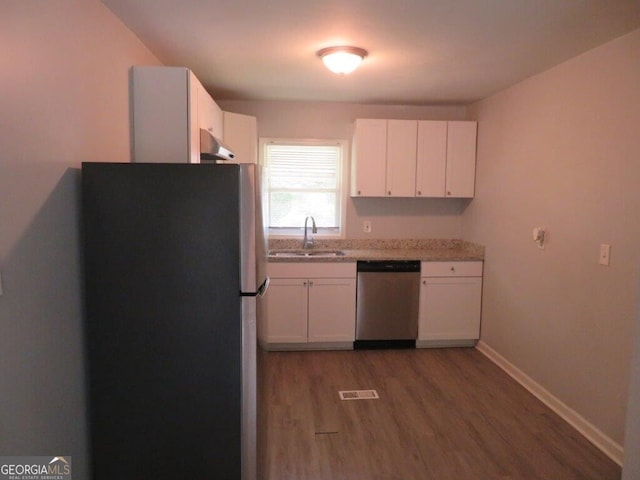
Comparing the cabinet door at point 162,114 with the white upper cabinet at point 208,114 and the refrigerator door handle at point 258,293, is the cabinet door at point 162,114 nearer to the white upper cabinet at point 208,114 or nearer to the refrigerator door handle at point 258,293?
the white upper cabinet at point 208,114

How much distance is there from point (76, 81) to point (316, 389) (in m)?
2.47

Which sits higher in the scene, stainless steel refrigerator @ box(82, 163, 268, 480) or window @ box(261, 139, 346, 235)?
window @ box(261, 139, 346, 235)

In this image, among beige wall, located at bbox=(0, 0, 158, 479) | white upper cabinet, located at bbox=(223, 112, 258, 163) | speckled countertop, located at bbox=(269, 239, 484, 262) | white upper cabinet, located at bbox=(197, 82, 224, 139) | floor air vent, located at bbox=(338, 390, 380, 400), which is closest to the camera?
beige wall, located at bbox=(0, 0, 158, 479)

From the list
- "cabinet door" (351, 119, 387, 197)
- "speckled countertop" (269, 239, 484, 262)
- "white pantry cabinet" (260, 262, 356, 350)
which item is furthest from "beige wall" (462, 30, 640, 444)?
"white pantry cabinet" (260, 262, 356, 350)

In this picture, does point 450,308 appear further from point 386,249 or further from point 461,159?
point 461,159

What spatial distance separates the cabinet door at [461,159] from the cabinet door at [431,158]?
59 millimetres

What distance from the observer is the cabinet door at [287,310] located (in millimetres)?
3777

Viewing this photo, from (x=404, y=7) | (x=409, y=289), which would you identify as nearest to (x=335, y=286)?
(x=409, y=289)

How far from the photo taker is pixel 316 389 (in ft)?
10.2

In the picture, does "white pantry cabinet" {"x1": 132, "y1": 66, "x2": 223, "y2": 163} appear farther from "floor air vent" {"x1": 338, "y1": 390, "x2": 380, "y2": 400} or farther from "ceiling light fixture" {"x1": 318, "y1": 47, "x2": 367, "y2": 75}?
"floor air vent" {"x1": 338, "y1": 390, "x2": 380, "y2": 400}

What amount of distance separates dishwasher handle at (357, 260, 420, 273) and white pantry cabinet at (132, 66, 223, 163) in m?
2.01

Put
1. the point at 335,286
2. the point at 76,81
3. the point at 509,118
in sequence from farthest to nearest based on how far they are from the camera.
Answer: the point at 335,286, the point at 509,118, the point at 76,81

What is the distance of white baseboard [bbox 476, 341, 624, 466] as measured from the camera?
2350 millimetres

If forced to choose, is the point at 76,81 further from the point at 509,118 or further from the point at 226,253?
the point at 509,118
